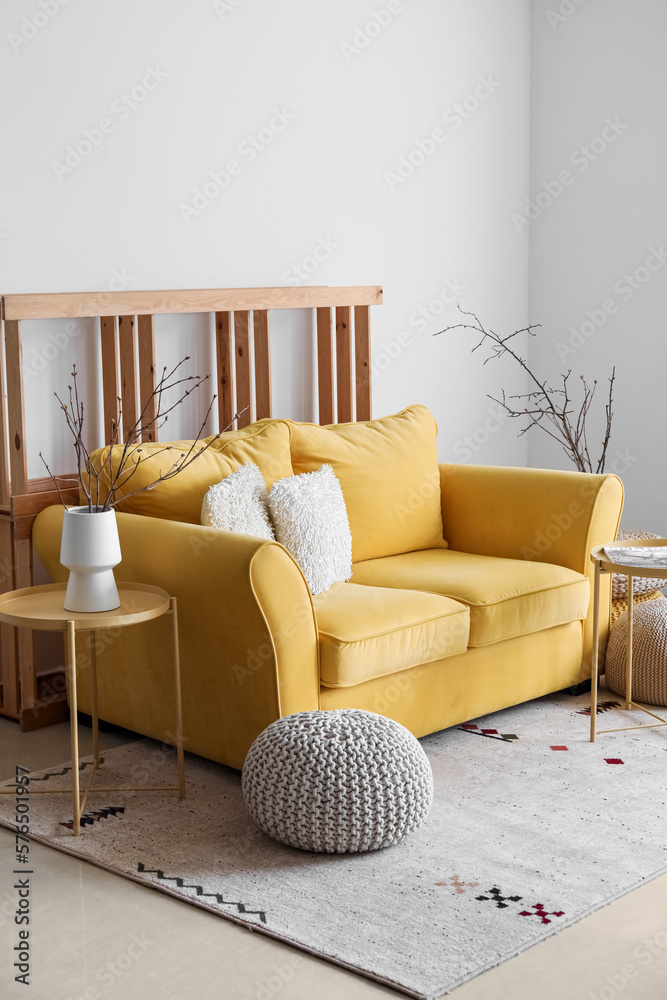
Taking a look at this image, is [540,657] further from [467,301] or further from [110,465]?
[467,301]

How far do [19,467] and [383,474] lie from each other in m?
1.11

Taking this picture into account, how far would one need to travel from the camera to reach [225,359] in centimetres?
377

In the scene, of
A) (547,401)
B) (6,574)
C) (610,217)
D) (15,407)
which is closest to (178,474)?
(15,407)

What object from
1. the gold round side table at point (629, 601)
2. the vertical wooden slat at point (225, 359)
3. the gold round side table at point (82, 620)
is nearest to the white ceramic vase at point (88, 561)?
the gold round side table at point (82, 620)

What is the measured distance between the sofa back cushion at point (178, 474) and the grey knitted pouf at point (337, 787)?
831 millimetres

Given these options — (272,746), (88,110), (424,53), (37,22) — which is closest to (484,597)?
(272,746)

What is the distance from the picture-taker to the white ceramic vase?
2627mm

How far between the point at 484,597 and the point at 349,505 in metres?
0.58

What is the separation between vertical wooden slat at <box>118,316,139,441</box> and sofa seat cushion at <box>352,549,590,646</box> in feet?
2.73

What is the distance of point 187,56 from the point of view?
12.1ft

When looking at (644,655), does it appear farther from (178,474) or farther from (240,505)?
(178,474)

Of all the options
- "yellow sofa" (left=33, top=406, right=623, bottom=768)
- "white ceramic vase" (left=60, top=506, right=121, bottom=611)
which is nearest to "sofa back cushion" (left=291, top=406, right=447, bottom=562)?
"yellow sofa" (left=33, top=406, right=623, bottom=768)

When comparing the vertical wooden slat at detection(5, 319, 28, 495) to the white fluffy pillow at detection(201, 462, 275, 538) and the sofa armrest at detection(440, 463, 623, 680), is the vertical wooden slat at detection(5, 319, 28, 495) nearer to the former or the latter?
the white fluffy pillow at detection(201, 462, 275, 538)

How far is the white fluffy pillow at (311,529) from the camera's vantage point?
10.1 feet
